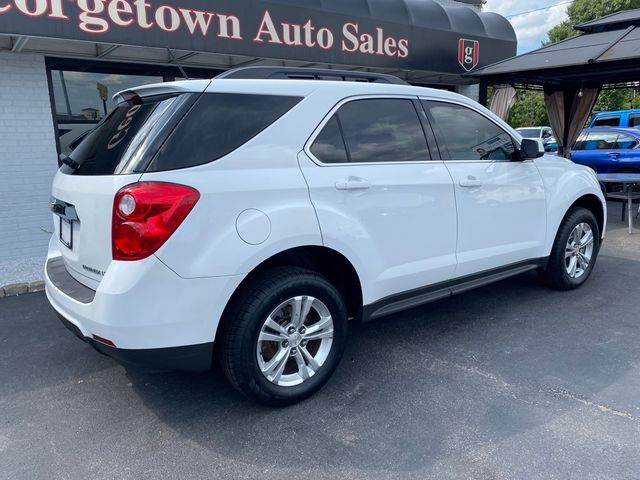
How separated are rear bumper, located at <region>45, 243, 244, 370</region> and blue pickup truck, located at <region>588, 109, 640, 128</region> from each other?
1442 cm

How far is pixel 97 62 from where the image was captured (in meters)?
6.62

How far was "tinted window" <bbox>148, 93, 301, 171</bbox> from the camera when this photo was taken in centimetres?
250

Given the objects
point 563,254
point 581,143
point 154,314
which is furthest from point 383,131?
point 581,143

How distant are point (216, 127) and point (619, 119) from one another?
14.7 meters

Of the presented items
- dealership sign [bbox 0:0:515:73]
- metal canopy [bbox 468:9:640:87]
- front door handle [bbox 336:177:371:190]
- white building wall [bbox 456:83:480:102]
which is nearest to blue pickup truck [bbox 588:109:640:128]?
metal canopy [bbox 468:9:640:87]

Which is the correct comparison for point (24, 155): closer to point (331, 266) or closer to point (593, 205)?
point (331, 266)

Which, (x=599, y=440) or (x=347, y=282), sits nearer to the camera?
(x=599, y=440)

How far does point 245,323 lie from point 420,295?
4.62 feet

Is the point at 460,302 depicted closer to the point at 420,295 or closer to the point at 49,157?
the point at 420,295

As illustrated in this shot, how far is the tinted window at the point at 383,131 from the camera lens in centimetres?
313

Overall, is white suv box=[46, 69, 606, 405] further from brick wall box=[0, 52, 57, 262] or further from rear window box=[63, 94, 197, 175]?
brick wall box=[0, 52, 57, 262]

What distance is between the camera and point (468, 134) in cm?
383

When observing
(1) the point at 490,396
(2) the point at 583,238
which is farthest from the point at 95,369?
(2) the point at 583,238

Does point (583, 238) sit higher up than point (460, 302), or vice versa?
point (583, 238)
